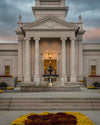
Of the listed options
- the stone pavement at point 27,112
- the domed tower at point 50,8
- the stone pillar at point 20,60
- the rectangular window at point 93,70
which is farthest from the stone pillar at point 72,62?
the stone pavement at point 27,112

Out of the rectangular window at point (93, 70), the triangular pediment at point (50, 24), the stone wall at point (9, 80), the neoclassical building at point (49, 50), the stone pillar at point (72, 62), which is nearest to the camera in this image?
the stone wall at point (9, 80)

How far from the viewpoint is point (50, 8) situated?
140 feet

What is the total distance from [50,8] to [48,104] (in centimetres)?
3124

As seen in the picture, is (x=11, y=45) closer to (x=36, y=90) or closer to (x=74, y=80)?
(x=74, y=80)

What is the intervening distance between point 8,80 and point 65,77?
33.1ft

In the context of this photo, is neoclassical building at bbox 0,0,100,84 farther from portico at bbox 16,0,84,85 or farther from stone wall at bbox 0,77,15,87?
stone wall at bbox 0,77,15,87

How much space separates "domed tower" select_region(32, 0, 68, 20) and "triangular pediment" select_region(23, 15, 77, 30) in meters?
5.98

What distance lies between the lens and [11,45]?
141 feet

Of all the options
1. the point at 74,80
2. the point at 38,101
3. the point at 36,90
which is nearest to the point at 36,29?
the point at 74,80

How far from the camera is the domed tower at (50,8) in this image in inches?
1681

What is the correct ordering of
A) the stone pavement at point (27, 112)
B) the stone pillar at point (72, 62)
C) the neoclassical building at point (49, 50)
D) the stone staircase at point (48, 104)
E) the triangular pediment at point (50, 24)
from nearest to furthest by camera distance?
the stone pavement at point (27, 112) < the stone staircase at point (48, 104) < the triangular pediment at point (50, 24) < the neoclassical building at point (49, 50) < the stone pillar at point (72, 62)

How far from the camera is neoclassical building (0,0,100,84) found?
122 ft

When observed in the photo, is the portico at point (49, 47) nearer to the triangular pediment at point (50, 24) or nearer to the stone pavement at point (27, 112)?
the triangular pediment at point (50, 24)

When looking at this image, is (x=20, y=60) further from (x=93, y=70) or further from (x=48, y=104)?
(x=48, y=104)
